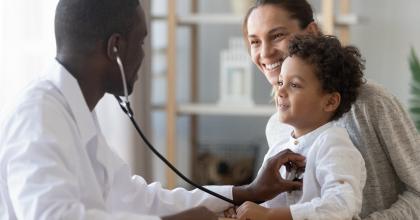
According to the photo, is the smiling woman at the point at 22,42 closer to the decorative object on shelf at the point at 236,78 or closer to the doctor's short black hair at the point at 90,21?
the decorative object on shelf at the point at 236,78

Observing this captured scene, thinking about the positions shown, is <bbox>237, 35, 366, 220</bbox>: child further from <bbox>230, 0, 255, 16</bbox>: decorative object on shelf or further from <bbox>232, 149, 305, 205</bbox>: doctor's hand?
<bbox>230, 0, 255, 16</bbox>: decorative object on shelf

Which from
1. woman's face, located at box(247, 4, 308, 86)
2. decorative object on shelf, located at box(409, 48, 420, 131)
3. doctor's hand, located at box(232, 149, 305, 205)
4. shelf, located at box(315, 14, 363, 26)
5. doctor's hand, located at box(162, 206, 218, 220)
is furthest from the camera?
shelf, located at box(315, 14, 363, 26)

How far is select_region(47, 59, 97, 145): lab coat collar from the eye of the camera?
1.19 metres

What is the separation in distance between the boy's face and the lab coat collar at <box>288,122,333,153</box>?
2 centimetres

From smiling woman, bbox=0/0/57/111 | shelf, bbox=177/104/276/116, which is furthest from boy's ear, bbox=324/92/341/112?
shelf, bbox=177/104/276/116

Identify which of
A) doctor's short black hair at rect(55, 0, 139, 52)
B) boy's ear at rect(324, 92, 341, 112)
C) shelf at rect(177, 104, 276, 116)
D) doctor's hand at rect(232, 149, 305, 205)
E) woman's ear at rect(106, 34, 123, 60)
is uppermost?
doctor's short black hair at rect(55, 0, 139, 52)

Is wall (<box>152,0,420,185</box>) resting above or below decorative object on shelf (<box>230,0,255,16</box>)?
below

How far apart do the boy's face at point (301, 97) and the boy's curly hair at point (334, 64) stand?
14 millimetres

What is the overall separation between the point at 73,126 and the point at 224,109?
2.06 metres

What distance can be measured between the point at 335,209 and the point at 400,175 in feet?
0.84

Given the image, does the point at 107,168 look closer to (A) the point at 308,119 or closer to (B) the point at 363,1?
(A) the point at 308,119

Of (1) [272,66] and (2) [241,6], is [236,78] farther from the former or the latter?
(1) [272,66]

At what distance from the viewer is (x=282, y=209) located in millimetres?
1302

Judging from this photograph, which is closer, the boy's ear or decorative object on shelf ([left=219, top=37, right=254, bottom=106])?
the boy's ear
